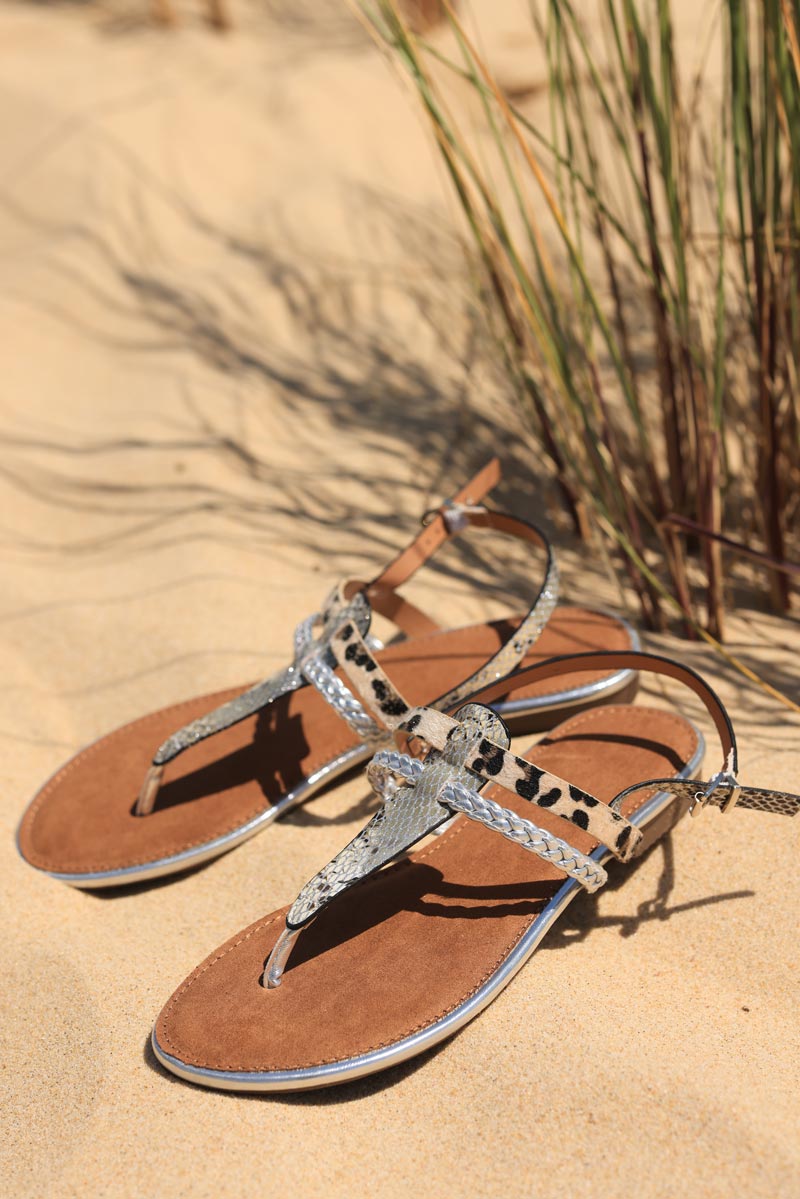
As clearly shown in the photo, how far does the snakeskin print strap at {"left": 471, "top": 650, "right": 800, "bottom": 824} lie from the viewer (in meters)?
1.07

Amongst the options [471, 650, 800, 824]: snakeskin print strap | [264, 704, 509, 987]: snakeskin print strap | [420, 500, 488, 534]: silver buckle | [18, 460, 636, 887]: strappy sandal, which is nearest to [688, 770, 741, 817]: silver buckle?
[471, 650, 800, 824]: snakeskin print strap

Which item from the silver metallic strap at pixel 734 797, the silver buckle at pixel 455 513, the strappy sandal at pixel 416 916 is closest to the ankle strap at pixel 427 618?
the silver buckle at pixel 455 513

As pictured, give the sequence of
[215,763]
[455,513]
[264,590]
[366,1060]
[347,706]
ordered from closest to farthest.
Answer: [366,1060] → [347,706] → [215,763] → [455,513] → [264,590]

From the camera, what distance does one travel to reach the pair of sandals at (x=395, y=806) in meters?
1.01

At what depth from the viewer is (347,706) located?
4.16 ft

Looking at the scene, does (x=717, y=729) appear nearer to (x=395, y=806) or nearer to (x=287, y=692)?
(x=395, y=806)

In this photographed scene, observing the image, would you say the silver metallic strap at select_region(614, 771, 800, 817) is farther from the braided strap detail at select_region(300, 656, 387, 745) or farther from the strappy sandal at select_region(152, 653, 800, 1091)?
the braided strap detail at select_region(300, 656, 387, 745)

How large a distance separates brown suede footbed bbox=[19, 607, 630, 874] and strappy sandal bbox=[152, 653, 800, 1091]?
0.23 m

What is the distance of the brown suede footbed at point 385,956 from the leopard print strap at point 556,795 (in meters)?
0.09

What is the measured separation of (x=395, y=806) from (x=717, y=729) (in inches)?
15.0

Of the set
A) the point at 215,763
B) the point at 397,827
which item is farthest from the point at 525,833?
the point at 215,763

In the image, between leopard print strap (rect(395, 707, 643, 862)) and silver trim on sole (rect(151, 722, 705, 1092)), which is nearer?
silver trim on sole (rect(151, 722, 705, 1092))

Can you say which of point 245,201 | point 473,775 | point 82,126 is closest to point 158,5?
point 82,126

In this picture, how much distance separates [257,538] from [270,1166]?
47.3 inches
